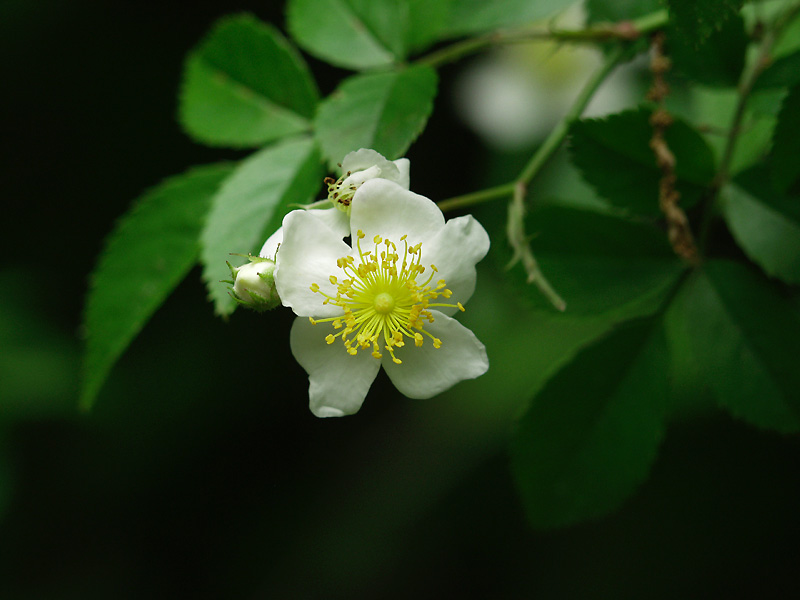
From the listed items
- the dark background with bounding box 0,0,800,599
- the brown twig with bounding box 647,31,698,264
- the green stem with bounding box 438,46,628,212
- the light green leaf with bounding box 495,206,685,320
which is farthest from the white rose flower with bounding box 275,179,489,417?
the dark background with bounding box 0,0,800,599

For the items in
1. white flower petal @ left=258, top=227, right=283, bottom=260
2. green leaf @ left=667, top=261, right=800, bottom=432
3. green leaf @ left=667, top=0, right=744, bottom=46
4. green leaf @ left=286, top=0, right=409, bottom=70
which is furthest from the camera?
green leaf @ left=286, top=0, right=409, bottom=70

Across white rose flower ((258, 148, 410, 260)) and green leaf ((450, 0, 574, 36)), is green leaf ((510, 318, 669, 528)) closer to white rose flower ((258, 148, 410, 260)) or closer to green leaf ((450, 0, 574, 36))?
white rose flower ((258, 148, 410, 260))

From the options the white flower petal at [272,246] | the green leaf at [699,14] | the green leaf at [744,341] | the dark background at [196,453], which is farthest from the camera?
the dark background at [196,453]

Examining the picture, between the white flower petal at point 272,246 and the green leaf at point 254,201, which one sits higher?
the white flower petal at point 272,246

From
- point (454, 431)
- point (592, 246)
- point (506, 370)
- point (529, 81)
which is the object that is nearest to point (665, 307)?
point (592, 246)

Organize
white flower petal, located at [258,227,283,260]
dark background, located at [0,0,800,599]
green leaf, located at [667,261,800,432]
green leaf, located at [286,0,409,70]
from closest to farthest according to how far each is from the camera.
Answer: white flower petal, located at [258,227,283,260] → green leaf, located at [667,261,800,432] → green leaf, located at [286,0,409,70] → dark background, located at [0,0,800,599]

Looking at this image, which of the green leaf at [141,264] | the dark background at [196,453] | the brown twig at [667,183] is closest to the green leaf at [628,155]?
the brown twig at [667,183]

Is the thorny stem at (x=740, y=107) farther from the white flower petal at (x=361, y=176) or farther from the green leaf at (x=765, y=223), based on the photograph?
the white flower petal at (x=361, y=176)
